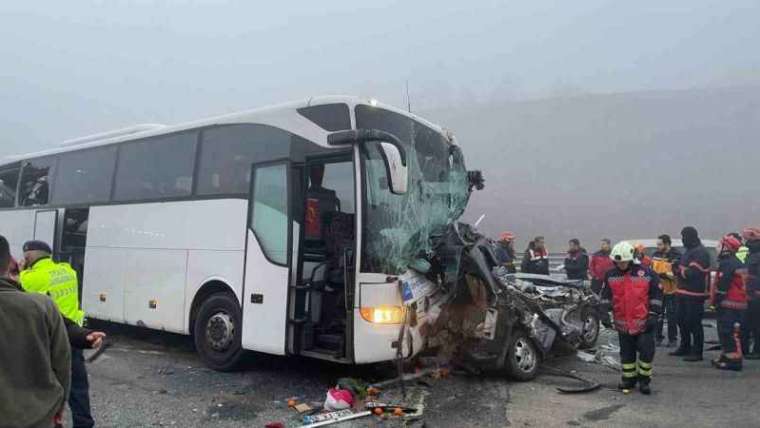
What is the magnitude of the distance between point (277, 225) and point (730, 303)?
587 cm

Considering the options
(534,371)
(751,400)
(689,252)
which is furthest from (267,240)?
(689,252)

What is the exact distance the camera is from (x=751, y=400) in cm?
581

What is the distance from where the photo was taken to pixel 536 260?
36.6 ft

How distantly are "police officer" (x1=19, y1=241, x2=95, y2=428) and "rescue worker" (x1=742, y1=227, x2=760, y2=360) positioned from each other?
25.5 ft

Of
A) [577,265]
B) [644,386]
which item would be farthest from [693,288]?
[577,265]

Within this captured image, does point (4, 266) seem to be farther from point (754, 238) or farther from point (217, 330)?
point (754, 238)

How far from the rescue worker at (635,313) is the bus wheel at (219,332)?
4228mm

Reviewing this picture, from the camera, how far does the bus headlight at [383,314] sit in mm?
5469

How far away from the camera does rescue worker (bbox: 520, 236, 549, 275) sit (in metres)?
11.1

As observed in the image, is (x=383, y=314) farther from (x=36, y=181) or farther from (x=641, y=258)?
(x=36, y=181)

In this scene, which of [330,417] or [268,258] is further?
[268,258]

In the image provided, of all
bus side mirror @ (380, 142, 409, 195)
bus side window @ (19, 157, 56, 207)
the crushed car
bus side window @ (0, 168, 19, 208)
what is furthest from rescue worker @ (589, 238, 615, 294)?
bus side window @ (0, 168, 19, 208)

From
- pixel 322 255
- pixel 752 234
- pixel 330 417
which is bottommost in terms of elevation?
pixel 330 417

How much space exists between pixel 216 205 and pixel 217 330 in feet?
4.79
